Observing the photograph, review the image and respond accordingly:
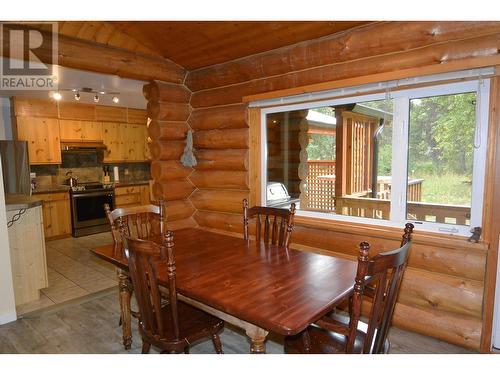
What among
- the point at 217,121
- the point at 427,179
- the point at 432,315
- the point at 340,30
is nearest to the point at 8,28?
the point at 217,121

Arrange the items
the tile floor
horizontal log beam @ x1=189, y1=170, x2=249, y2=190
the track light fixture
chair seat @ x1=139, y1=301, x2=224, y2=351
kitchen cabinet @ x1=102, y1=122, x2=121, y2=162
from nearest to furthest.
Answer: chair seat @ x1=139, y1=301, x2=224, y2=351, the tile floor, horizontal log beam @ x1=189, y1=170, x2=249, y2=190, the track light fixture, kitchen cabinet @ x1=102, y1=122, x2=121, y2=162

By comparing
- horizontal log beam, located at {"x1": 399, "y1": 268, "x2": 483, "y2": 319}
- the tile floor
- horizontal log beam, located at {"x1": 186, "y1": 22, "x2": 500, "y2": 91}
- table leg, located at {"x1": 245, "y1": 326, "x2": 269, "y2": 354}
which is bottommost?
the tile floor

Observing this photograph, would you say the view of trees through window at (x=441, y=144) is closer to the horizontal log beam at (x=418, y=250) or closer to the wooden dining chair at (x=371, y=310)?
the horizontal log beam at (x=418, y=250)

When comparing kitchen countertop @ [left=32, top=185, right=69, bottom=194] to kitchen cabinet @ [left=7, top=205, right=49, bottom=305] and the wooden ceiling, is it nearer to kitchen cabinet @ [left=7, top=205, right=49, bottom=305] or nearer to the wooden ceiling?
kitchen cabinet @ [left=7, top=205, right=49, bottom=305]

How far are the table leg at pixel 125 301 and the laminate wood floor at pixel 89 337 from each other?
9 centimetres

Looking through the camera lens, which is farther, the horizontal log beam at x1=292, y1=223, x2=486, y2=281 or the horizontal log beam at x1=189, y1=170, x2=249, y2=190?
the horizontal log beam at x1=189, y1=170, x2=249, y2=190

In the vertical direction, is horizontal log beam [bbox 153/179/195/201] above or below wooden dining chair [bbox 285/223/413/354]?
above

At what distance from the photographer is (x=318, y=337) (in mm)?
1722

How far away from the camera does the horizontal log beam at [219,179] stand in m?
3.64

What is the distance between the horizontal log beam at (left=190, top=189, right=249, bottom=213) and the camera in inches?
145

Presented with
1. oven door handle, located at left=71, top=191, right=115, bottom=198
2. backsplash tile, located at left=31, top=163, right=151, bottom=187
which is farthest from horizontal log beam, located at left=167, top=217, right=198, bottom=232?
backsplash tile, located at left=31, top=163, right=151, bottom=187

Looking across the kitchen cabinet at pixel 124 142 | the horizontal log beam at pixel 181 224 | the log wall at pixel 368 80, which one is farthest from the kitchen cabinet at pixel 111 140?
the log wall at pixel 368 80

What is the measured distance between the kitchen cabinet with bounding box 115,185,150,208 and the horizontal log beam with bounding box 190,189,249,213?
115 inches

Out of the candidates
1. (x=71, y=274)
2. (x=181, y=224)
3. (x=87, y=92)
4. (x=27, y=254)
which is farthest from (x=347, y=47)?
(x=71, y=274)
